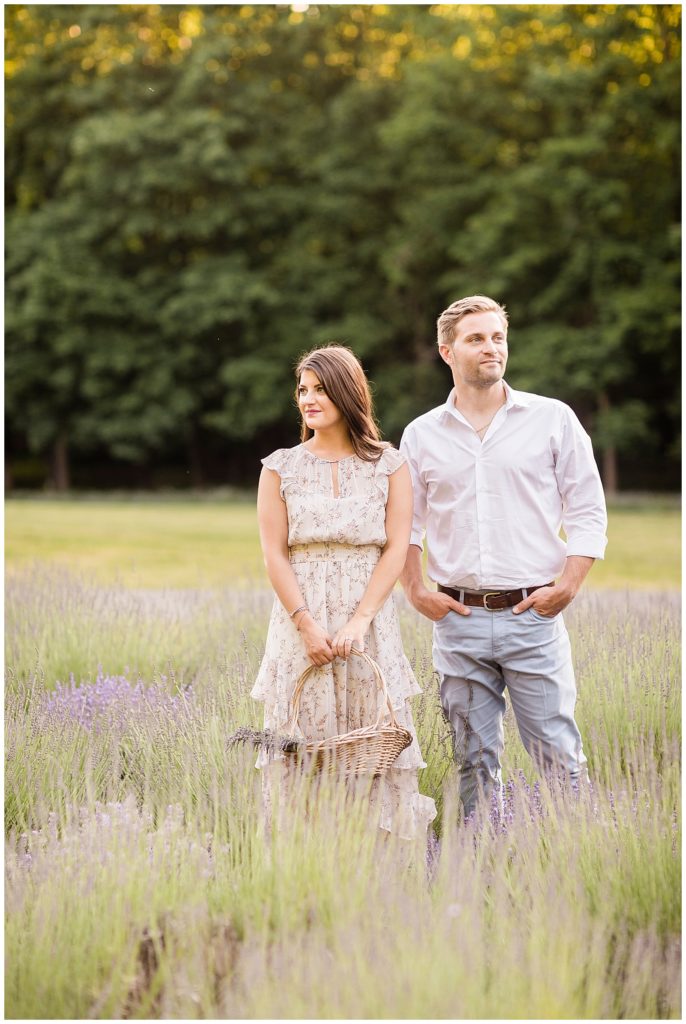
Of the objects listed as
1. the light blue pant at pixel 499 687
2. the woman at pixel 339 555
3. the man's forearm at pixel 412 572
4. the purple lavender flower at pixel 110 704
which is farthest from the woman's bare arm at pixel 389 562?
the purple lavender flower at pixel 110 704

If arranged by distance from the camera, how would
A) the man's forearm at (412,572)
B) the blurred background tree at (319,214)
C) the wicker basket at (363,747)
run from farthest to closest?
the blurred background tree at (319,214)
the man's forearm at (412,572)
the wicker basket at (363,747)

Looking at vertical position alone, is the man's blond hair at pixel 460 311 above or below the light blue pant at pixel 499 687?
above

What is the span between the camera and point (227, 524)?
70.3 ft

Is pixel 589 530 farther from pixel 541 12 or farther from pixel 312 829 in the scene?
pixel 541 12

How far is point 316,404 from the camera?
372cm

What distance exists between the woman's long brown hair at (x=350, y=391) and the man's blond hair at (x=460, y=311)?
0.39 m

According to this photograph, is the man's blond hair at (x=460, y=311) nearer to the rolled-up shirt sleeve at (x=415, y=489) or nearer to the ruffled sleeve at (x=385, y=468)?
the rolled-up shirt sleeve at (x=415, y=489)

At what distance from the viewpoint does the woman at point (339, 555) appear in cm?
370

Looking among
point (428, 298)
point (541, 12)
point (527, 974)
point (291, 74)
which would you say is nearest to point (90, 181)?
point (291, 74)

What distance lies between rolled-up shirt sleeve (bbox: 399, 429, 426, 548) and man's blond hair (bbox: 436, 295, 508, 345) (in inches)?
15.1

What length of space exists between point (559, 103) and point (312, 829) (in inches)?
1044

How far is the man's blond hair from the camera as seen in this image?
387 cm

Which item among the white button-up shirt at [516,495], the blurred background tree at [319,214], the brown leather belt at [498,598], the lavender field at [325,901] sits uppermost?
the blurred background tree at [319,214]

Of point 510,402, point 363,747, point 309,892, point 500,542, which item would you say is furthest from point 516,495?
point 309,892
